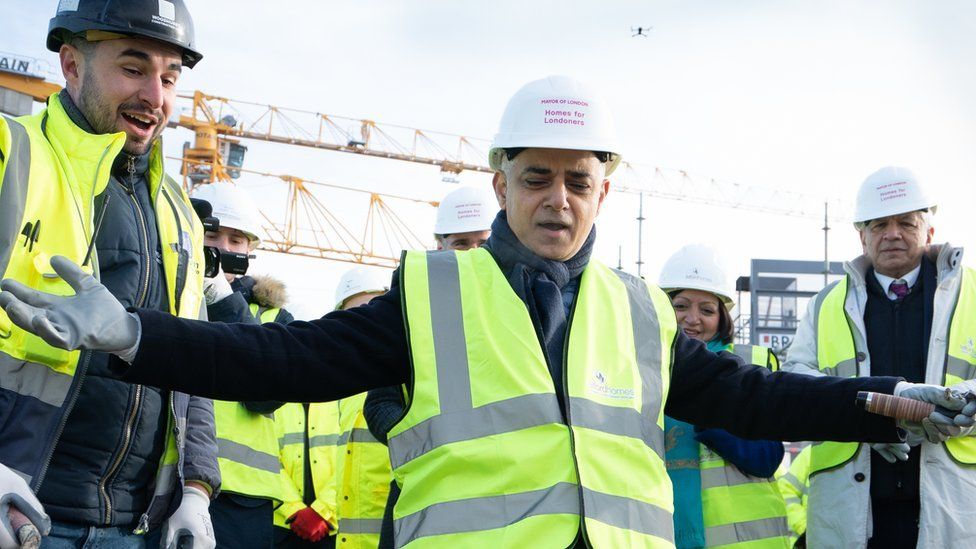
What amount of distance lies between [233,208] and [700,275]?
3.10 m

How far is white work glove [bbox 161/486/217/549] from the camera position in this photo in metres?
3.41

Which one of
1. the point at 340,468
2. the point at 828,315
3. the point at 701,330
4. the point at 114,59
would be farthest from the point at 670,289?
the point at 114,59

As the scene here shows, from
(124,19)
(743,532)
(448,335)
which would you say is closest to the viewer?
(448,335)

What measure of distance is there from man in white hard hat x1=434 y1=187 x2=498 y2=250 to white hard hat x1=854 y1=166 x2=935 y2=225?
7.70 ft

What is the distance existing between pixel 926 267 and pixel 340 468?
11.5 feet

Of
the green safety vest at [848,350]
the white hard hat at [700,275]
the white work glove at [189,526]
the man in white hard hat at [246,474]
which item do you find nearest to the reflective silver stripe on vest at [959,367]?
the green safety vest at [848,350]

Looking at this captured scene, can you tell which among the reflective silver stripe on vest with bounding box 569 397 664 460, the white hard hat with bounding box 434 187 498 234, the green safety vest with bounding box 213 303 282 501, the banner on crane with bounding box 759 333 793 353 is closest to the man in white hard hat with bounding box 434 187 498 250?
the white hard hat with bounding box 434 187 498 234

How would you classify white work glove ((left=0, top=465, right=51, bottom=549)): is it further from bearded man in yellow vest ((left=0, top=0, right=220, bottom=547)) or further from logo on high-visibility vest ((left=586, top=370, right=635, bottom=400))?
logo on high-visibility vest ((left=586, top=370, right=635, bottom=400))

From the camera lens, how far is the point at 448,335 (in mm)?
3105

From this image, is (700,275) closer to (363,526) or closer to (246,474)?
(363,526)

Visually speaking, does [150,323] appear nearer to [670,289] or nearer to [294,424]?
[670,289]

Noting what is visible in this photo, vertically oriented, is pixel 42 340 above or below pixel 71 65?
below

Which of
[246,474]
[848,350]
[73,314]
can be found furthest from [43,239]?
[848,350]

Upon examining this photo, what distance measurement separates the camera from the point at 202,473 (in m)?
3.59
